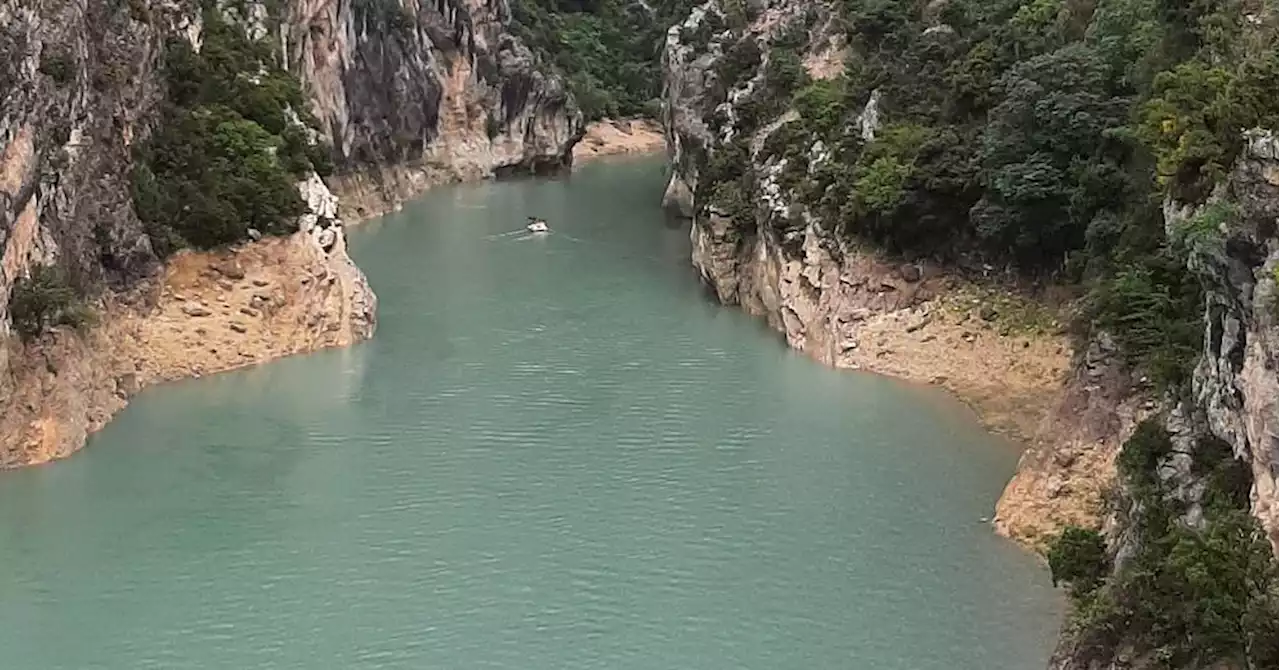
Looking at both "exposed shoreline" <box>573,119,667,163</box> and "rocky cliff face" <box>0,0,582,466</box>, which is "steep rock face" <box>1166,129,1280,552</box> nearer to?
"rocky cliff face" <box>0,0,582,466</box>

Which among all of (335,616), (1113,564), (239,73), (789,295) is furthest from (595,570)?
(239,73)

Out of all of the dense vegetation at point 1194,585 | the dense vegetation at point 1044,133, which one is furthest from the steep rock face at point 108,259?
the dense vegetation at point 1194,585

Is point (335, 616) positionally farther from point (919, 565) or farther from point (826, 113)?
point (826, 113)

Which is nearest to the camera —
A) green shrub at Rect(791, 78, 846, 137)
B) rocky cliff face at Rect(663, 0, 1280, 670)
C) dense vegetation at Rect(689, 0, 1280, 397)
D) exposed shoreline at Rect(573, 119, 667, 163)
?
rocky cliff face at Rect(663, 0, 1280, 670)

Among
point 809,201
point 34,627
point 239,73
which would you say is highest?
point 239,73

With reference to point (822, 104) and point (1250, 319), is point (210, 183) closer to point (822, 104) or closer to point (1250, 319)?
point (822, 104)

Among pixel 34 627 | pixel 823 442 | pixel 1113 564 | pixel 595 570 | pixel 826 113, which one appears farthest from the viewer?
pixel 826 113

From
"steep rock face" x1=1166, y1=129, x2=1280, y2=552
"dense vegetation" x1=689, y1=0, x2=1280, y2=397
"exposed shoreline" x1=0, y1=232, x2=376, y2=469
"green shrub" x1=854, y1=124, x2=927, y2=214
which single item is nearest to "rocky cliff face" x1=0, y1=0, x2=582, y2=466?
"exposed shoreline" x1=0, y1=232, x2=376, y2=469
